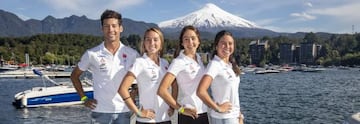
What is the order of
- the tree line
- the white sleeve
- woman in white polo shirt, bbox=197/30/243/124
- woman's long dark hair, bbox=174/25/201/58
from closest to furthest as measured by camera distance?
woman in white polo shirt, bbox=197/30/243/124
woman's long dark hair, bbox=174/25/201/58
the white sleeve
the tree line

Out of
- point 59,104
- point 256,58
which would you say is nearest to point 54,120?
point 59,104

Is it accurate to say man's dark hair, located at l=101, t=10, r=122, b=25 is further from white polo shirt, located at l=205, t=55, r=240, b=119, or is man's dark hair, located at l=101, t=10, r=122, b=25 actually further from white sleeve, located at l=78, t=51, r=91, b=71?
white polo shirt, located at l=205, t=55, r=240, b=119

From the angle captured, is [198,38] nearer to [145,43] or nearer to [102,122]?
[145,43]

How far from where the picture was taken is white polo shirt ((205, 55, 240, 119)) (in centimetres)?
407

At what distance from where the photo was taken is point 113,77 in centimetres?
431

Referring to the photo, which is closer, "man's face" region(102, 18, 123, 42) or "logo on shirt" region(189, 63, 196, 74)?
"logo on shirt" region(189, 63, 196, 74)

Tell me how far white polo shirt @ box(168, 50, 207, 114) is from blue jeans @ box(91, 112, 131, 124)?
2.10 feet

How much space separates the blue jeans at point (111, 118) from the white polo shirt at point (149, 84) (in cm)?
29

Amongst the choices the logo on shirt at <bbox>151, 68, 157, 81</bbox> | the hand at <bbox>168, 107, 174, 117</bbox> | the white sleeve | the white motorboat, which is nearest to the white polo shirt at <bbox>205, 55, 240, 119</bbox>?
the hand at <bbox>168, 107, 174, 117</bbox>

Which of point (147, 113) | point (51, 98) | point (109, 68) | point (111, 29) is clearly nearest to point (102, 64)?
point (109, 68)

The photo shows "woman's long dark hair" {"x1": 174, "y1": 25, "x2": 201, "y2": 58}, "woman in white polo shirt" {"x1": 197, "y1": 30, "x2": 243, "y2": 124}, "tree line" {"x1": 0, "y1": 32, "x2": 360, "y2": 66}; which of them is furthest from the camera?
"tree line" {"x1": 0, "y1": 32, "x2": 360, "y2": 66}

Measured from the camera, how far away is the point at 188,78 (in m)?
4.15

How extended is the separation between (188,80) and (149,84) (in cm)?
39

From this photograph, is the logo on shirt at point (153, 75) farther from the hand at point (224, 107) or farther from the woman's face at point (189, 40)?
the hand at point (224, 107)
